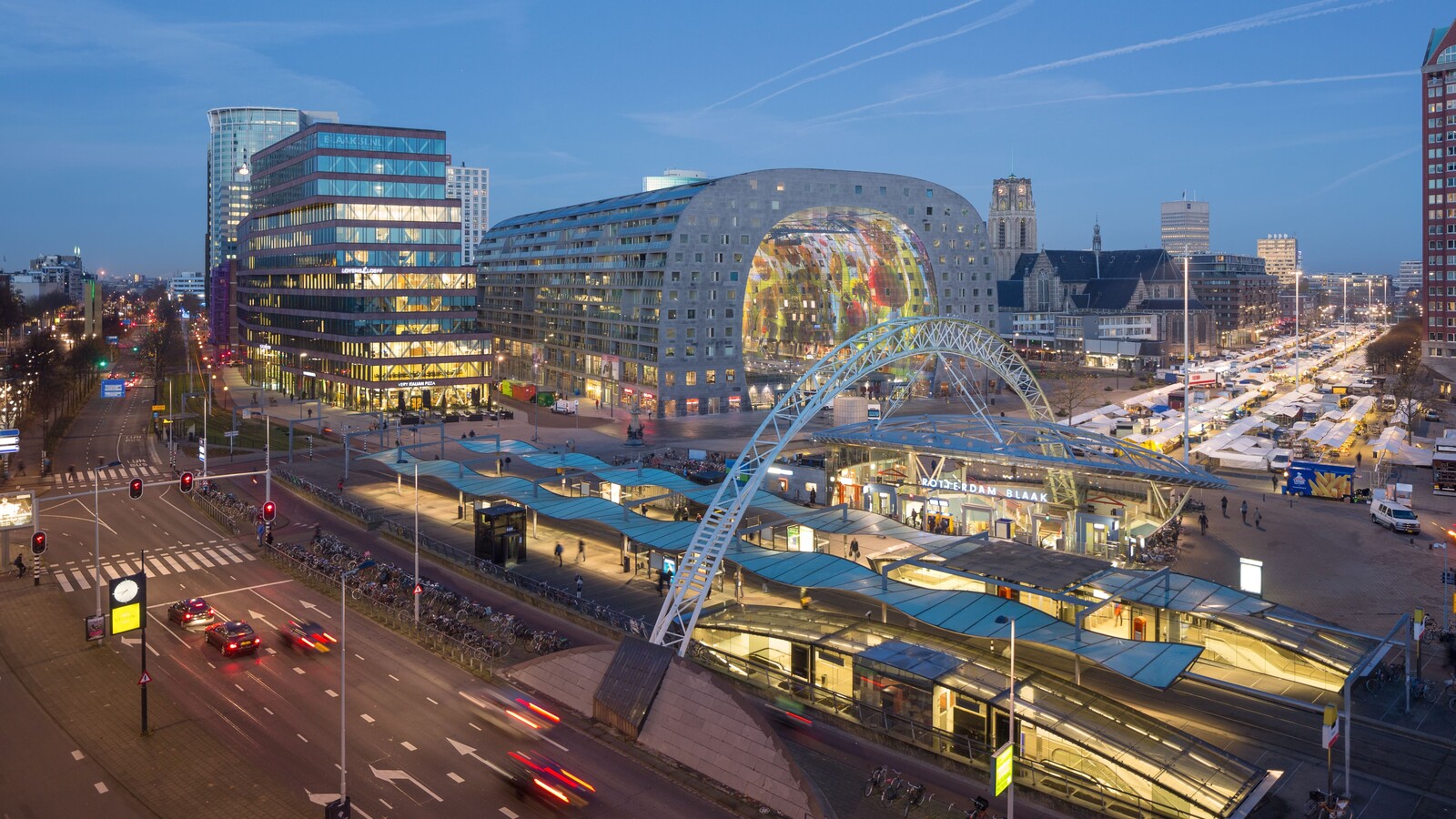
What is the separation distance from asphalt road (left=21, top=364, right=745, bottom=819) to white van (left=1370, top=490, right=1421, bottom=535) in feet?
169

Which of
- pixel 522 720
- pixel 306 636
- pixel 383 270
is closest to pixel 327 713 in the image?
pixel 522 720

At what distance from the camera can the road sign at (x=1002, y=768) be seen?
2145 cm

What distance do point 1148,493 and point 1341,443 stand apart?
1735 inches

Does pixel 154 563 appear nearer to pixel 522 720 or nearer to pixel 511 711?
pixel 511 711

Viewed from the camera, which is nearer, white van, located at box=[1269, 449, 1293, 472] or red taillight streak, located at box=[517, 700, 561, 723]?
red taillight streak, located at box=[517, 700, 561, 723]

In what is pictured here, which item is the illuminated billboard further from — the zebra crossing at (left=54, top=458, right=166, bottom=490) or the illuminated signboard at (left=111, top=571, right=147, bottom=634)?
A: the illuminated signboard at (left=111, top=571, right=147, bottom=634)

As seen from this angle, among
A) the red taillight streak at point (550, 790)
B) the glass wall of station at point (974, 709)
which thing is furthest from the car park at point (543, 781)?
the glass wall of station at point (974, 709)

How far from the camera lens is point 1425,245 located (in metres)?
144

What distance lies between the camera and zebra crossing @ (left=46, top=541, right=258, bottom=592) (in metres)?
46.8

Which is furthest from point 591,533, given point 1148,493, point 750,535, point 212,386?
point 212,386

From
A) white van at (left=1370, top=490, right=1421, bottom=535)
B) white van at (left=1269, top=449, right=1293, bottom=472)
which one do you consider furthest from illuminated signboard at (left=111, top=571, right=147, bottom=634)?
white van at (left=1269, top=449, right=1293, bottom=472)

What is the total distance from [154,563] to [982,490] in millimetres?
46355

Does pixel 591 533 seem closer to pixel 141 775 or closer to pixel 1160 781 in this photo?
pixel 141 775

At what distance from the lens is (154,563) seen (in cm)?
4928
